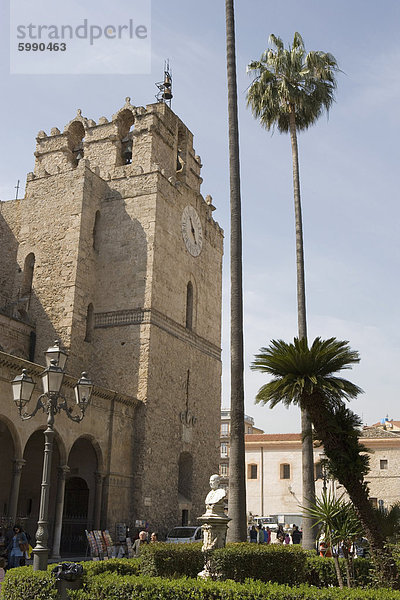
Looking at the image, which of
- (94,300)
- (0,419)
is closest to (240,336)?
(0,419)

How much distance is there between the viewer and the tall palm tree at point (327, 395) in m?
12.3

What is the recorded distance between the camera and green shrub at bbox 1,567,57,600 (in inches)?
393

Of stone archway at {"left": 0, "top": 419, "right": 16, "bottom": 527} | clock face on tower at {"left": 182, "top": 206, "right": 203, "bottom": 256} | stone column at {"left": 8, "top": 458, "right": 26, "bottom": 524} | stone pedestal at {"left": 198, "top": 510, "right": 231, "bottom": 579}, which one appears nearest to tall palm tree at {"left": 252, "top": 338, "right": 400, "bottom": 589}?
stone pedestal at {"left": 198, "top": 510, "right": 231, "bottom": 579}

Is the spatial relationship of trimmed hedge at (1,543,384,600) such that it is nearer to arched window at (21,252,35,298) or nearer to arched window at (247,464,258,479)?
arched window at (21,252,35,298)

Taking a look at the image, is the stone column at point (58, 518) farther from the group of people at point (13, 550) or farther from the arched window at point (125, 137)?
the arched window at point (125, 137)

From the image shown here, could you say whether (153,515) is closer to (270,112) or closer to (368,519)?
(368,519)

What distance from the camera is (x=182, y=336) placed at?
29.2 meters

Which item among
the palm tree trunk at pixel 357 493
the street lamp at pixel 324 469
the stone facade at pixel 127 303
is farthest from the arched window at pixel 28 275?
the palm tree trunk at pixel 357 493

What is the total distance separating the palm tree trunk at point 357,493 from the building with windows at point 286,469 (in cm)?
3551

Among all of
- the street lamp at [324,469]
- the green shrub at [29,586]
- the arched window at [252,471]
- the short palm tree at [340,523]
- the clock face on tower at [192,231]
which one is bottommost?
the green shrub at [29,586]

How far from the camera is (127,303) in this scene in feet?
89.1

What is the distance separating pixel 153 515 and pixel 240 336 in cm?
1212

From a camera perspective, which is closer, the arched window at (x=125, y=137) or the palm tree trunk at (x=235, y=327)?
the palm tree trunk at (x=235, y=327)

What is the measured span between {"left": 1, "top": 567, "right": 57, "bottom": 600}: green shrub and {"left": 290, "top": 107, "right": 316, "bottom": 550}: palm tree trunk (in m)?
7.82
